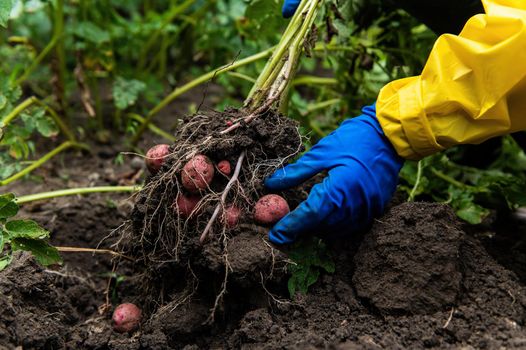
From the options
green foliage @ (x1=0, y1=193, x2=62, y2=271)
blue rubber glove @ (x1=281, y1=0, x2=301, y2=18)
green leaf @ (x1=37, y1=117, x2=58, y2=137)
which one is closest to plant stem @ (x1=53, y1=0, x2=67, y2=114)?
green leaf @ (x1=37, y1=117, x2=58, y2=137)

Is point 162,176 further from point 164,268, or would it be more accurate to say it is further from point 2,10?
point 2,10

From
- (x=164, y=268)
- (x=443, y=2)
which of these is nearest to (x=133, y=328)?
(x=164, y=268)

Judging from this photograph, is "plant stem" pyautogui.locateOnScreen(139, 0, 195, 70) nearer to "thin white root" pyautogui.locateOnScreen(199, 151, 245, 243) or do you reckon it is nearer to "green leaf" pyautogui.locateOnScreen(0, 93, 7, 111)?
"green leaf" pyautogui.locateOnScreen(0, 93, 7, 111)

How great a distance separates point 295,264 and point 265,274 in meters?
0.09

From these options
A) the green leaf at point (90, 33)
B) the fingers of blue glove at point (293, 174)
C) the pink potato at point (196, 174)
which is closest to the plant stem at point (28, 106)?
the green leaf at point (90, 33)

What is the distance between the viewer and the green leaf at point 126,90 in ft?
10.0

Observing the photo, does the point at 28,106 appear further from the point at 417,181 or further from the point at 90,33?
the point at 417,181

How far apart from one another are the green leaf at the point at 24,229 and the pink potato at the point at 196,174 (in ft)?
1.37

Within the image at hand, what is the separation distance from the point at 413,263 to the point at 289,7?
3.54 feet

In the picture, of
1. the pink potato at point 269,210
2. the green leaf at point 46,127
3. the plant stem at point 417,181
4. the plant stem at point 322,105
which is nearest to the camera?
the pink potato at point 269,210

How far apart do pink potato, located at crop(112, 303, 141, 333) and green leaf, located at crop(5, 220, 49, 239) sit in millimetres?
356

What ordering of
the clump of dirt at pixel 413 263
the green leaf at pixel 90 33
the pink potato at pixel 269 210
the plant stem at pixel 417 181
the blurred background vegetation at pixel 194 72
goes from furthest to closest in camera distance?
the green leaf at pixel 90 33, the blurred background vegetation at pixel 194 72, the plant stem at pixel 417 181, the pink potato at pixel 269 210, the clump of dirt at pixel 413 263

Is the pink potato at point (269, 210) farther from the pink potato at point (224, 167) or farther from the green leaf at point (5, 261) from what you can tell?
the green leaf at point (5, 261)

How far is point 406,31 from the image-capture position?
2.71m
